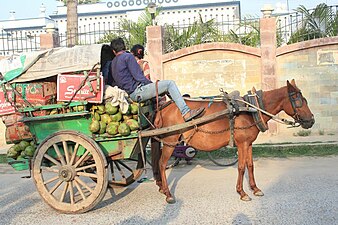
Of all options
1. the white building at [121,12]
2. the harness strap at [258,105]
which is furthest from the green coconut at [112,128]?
the white building at [121,12]

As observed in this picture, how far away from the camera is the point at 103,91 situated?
21.1 feet

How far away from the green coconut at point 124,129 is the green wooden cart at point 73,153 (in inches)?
4.5

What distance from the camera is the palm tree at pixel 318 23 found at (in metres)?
14.5

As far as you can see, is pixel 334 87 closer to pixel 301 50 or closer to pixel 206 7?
pixel 301 50

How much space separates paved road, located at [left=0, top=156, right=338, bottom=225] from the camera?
596cm

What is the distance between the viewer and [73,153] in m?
6.51

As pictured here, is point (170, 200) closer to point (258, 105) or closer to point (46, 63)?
point (258, 105)

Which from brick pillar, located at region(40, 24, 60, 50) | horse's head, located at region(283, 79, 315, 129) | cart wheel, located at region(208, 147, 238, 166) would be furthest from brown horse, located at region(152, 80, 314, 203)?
brick pillar, located at region(40, 24, 60, 50)

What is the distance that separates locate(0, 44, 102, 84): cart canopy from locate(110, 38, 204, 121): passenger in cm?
39

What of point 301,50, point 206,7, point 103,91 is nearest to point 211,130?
point 103,91

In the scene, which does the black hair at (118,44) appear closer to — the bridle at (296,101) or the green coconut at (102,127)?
the green coconut at (102,127)

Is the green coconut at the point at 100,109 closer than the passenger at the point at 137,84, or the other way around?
the green coconut at the point at 100,109

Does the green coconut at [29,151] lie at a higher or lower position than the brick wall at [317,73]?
lower

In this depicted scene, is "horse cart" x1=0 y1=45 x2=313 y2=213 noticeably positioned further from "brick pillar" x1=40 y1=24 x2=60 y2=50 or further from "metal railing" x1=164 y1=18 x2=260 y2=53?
"brick pillar" x1=40 y1=24 x2=60 y2=50
